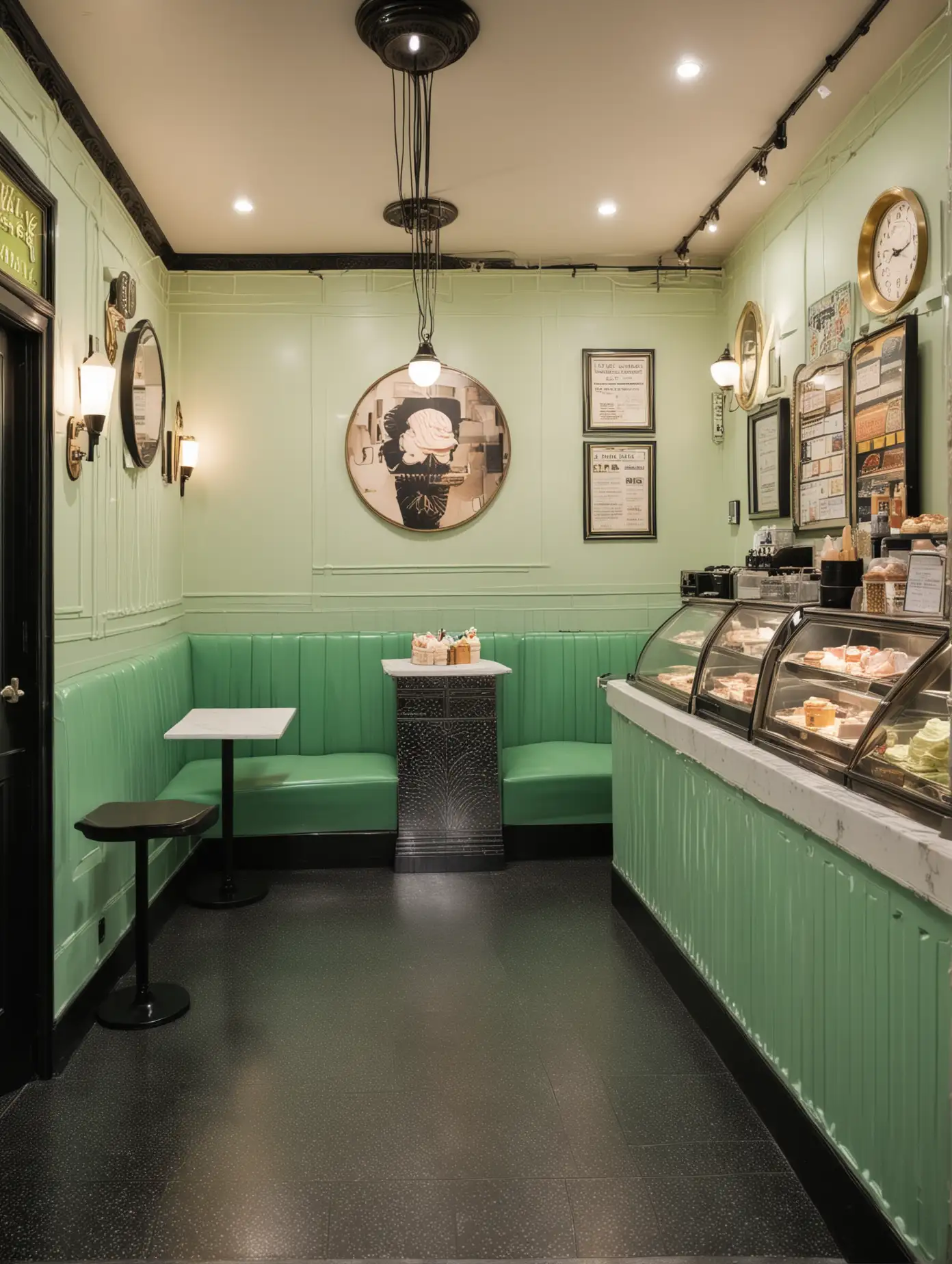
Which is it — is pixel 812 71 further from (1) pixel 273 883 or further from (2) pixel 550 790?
(1) pixel 273 883

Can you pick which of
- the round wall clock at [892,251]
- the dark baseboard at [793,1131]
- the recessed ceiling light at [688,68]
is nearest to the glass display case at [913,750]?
the dark baseboard at [793,1131]

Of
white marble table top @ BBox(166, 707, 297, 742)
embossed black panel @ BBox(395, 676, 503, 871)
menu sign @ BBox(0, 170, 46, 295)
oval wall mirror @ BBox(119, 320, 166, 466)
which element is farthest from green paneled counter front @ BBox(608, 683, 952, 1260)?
oval wall mirror @ BBox(119, 320, 166, 466)

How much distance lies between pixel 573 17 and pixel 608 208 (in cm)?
180

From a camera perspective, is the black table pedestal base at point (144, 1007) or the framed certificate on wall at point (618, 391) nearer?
the black table pedestal base at point (144, 1007)

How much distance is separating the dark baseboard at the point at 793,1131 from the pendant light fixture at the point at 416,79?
319 cm

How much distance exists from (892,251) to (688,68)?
1137 millimetres

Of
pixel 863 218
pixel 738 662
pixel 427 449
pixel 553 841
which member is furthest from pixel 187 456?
pixel 863 218

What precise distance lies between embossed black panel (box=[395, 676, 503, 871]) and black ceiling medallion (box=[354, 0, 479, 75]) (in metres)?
2.94

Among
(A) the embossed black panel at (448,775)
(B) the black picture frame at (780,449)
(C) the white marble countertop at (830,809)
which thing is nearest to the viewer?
(C) the white marble countertop at (830,809)

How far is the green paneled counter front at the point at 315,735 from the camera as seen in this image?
13.3 feet

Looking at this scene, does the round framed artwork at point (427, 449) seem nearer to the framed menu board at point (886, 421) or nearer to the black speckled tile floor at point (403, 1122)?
the framed menu board at point (886, 421)

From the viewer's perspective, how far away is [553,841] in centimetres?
532

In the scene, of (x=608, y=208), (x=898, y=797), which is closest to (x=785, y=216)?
(x=608, y=208)

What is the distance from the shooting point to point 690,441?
612 centimetres
